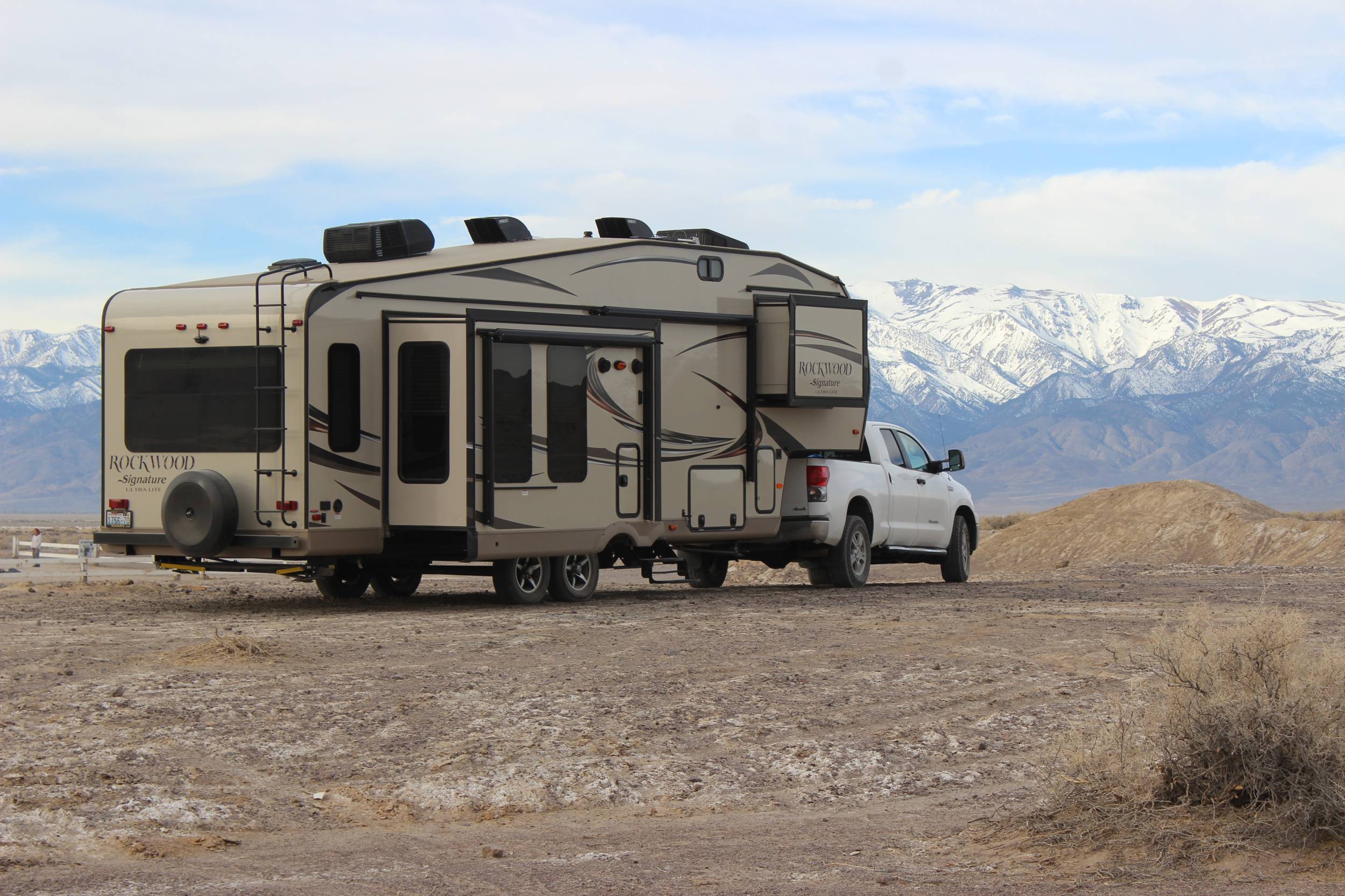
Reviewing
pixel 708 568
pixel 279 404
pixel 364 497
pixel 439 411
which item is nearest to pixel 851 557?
pixel 708 568

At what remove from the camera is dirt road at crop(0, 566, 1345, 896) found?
21.8 feet

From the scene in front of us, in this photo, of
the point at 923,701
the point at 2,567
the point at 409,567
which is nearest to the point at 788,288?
the point at 409,567

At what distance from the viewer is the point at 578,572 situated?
51.8 feet

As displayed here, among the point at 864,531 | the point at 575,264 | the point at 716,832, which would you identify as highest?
the point at 575,264

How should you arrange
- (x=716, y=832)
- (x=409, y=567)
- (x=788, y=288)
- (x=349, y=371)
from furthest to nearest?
(x=788, y=288), (x=409, y=567), (x=349, y=371), (x=716, y=832)

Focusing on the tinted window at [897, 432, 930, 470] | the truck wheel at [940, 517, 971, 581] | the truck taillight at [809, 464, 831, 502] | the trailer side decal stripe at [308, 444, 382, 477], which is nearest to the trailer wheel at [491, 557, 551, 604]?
the trailer side decal stripe at [308, 444, 382, 477]

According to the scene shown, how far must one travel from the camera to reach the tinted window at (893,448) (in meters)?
19.0

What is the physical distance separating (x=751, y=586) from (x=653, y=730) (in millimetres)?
10601

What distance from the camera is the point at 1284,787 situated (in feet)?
22.1

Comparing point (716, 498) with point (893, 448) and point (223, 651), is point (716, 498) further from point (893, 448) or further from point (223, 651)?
point (223, 651)

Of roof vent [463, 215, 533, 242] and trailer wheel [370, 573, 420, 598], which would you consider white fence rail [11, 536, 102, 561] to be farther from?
roof vent [463, 215, 533, 242]

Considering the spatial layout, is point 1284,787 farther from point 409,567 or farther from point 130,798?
point 409,567

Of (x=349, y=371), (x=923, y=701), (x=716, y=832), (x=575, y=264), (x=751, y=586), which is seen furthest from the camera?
(x=751, y=586)

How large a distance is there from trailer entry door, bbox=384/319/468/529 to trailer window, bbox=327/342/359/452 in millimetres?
328
